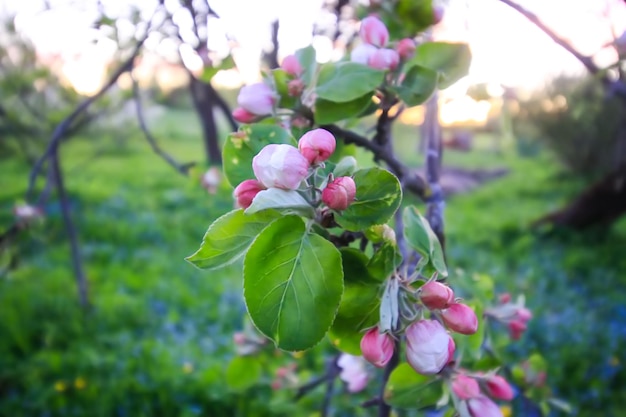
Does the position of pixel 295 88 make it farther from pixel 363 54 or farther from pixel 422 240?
pixel 422 240

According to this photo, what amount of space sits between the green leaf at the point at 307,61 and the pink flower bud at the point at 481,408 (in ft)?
1.09

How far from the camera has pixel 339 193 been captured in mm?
366

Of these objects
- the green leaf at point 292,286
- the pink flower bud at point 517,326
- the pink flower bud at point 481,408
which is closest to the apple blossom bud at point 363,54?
the green leaf at point 292,286

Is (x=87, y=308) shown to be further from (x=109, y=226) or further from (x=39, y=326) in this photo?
(x=109, y=226)

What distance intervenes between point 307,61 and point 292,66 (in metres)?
0.02

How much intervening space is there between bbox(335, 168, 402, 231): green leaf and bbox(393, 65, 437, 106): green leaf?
157 millimetres

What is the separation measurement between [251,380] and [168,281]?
72.2 inches

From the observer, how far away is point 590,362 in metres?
2.06

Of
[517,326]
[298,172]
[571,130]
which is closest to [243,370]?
[517,326]

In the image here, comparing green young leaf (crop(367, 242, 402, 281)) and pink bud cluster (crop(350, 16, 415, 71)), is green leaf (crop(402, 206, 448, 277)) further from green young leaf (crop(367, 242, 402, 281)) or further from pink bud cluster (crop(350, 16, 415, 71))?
pink bud cluster (crop(350, 16, 415, 71))

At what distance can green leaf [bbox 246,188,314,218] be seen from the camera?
34cm

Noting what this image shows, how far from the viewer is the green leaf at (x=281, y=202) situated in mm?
339

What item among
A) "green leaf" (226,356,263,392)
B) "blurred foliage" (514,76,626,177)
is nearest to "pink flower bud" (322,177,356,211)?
"green leaf" (226,356,263,392)

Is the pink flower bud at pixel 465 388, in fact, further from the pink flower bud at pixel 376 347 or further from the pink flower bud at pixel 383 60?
the pink flower bud at pixel 383 60
